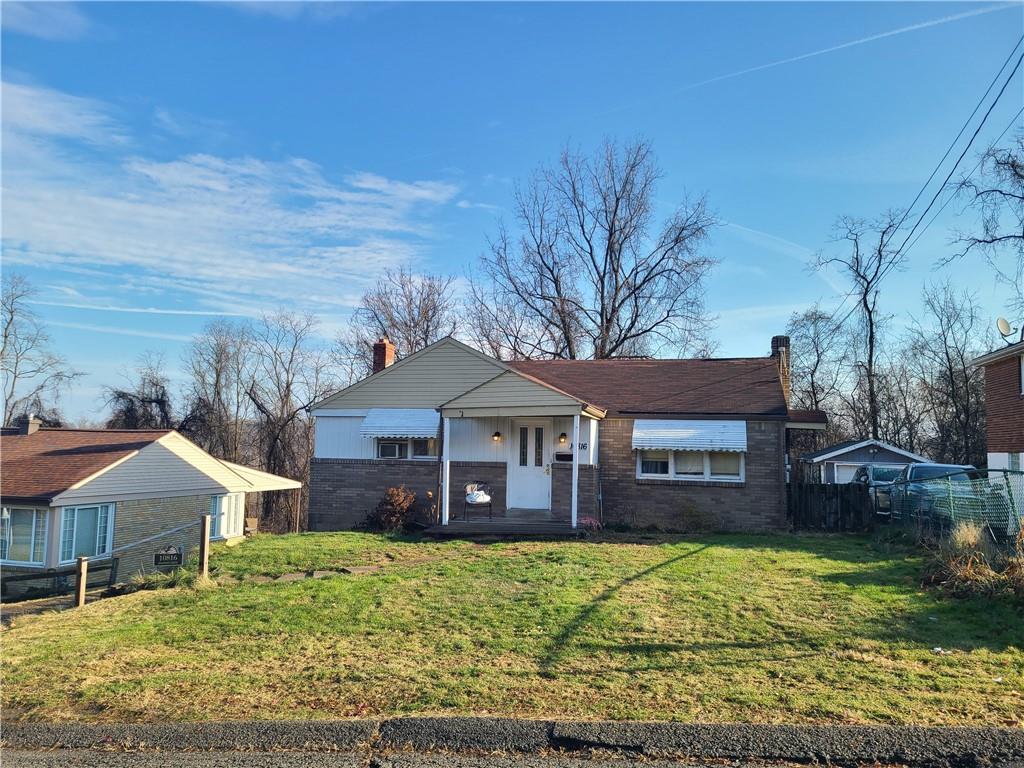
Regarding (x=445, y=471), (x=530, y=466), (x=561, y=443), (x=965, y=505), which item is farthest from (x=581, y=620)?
(x=530, y=466)

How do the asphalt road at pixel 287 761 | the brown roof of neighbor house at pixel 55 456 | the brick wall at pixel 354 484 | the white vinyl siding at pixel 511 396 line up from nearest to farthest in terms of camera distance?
the asphalt road at pixel 287 761, the white vinyl siding at pixel 511 396, the brown roof of neighbor house at pixel 55 456, the brick wall at pixel 354 484

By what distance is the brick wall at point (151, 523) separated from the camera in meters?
20.0

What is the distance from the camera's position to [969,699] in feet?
19.1

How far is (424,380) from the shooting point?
19703 mm

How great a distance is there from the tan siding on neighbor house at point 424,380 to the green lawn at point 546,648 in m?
8.16

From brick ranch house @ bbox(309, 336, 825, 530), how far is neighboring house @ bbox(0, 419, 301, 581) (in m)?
5.10

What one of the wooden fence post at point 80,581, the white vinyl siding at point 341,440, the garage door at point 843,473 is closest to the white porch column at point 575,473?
the white vinyl siding at point 341,440

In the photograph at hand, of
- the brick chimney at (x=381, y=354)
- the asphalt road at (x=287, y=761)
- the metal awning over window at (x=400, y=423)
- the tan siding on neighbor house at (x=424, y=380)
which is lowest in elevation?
the asphalt road at (x=287, y=761)

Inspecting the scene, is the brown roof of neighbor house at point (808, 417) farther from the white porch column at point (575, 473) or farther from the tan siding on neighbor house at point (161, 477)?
the tan siding on neighbor house at point (161, 477)

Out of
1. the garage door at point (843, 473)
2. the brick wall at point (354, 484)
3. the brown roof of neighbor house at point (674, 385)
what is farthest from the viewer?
the garage door at point (843, 473)

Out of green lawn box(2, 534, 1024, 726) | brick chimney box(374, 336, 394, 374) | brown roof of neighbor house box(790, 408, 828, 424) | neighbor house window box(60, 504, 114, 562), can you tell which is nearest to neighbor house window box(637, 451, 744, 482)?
brown roof of neighbor house box(790, 408, 828, 424)

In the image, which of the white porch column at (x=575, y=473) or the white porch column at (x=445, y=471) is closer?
the white porch column at (x=575, y=473)

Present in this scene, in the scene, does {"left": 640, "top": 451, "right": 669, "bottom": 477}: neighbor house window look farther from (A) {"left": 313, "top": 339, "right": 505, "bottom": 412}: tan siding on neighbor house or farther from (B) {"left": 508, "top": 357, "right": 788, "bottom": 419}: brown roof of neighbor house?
(A) {"left": 313, "top": 339, "right": 505, "bottom": 412}: tan siding on neighbor house

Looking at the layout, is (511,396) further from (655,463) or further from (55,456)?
(55,456)
